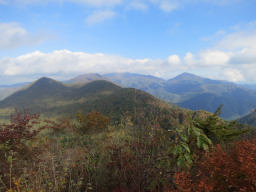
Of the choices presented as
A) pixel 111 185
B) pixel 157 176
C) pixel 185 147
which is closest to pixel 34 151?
pixel 111 185

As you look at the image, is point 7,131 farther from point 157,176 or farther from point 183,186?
point 183,186

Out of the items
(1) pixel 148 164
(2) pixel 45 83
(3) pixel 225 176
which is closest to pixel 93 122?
(1) pixel 148 164

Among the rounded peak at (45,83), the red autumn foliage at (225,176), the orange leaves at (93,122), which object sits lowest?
the orange leaves at (93,122)

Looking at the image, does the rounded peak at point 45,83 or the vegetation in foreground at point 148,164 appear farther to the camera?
the rounded peak at point 45,83

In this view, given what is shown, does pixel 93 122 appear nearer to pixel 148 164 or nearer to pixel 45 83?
pixel 148 164

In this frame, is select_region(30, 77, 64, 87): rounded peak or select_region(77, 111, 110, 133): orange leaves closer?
select_region(77, 111, 110, 133): orange leaves

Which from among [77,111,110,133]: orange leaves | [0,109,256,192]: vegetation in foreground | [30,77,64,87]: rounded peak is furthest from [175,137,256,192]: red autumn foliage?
[30,77,64,87]: rounded peak

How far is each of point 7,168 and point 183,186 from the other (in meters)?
4.63

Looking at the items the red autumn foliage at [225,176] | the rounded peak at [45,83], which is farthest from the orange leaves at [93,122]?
the rounded peak at [45,83]

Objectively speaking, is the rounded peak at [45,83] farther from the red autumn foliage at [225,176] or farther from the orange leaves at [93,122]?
the red autumn foliage at [225,176]

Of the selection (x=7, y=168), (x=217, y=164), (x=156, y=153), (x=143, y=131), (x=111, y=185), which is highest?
(x=143, y=131)

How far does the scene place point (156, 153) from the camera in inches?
173

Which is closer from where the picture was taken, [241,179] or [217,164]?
[241,179]

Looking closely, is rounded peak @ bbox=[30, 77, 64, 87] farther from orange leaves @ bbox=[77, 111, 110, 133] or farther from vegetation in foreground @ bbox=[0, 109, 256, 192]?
vegetation in foreground @ bbox=[0, 109, 256, 192]
